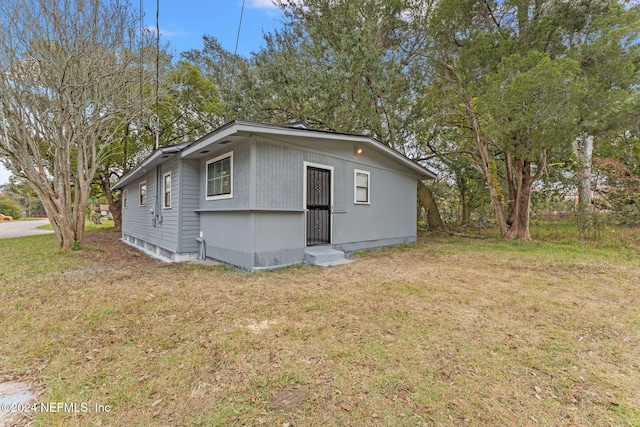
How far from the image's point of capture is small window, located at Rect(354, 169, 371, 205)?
25.7 ft

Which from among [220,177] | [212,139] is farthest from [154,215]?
[212,139]

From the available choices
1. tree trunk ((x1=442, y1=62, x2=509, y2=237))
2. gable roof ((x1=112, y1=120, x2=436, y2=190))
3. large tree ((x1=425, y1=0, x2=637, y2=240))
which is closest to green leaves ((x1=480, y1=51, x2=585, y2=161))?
large tree ((x1=425, y1=0, x2=637, y2=240))

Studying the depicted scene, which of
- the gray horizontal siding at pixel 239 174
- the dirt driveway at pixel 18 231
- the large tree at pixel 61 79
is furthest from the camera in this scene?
the dirt driveway at pixel 18 231

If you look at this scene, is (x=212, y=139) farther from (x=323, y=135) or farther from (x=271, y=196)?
(x=323, y=135)

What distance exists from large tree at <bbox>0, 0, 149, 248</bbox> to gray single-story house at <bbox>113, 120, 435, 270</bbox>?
6.07ft

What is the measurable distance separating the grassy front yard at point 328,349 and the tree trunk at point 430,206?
839 cm

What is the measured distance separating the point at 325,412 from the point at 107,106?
387 inches

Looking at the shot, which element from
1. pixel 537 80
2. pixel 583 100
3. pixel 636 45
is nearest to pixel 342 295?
pixel 537 80

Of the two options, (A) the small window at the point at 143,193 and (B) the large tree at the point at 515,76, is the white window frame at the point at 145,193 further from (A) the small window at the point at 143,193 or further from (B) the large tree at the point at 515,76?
(B) the large tree at the point at 515,76

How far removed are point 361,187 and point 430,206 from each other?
6.77 meters

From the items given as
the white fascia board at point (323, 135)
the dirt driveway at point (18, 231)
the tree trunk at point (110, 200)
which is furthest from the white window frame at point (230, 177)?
the dirt driveway at point (18, 231)

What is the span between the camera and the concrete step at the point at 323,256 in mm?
6324

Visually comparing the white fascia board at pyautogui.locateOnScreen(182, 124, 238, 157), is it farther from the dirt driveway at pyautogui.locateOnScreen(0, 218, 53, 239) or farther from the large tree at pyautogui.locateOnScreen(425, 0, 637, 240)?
the dirt driveway at pyautogui.locateOnScreen(0, 218, 53, 239)

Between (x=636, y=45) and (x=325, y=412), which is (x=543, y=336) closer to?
(x=325, y=412)
